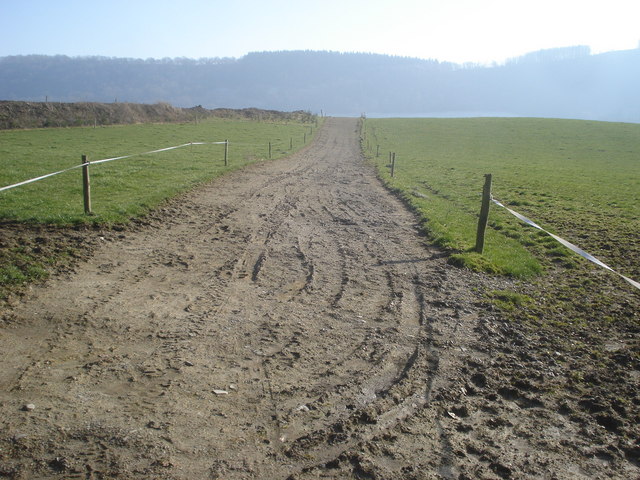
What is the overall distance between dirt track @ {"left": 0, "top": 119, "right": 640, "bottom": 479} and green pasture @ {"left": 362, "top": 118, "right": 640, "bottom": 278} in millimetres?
3064

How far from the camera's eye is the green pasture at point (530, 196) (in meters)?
10.0

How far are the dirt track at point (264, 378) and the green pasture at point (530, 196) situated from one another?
121 inches

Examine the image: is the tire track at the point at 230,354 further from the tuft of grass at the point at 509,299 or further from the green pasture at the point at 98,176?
the green pasture at the point at 98,176

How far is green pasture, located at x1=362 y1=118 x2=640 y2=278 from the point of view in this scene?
10008 mm

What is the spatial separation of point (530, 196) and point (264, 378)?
58.8 ft

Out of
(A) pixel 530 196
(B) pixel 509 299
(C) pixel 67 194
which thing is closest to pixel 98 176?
(C) pixel 67 194

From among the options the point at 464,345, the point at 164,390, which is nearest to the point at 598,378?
the point at 464,345

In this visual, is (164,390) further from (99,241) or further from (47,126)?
(47,126)

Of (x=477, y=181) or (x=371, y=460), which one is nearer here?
(x=371, y=460)

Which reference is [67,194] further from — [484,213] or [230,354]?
[484,213]

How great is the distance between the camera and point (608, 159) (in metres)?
41.5

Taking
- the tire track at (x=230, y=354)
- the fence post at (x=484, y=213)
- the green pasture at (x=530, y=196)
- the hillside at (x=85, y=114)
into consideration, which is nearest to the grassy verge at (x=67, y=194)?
the tire track at (x=230, y=354)

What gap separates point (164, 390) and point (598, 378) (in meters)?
4.36

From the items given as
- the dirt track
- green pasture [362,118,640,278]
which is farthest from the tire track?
green pasture [362,118,640,278]
